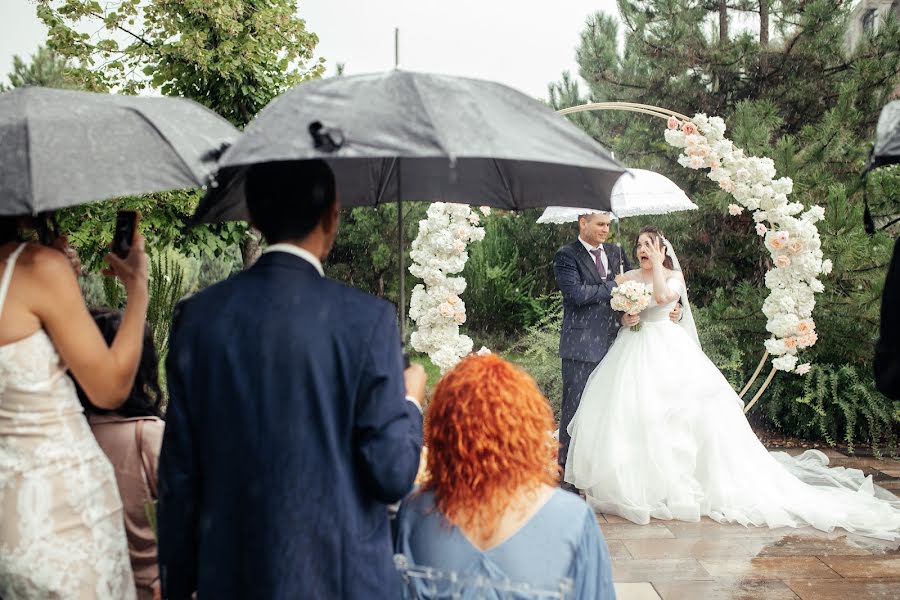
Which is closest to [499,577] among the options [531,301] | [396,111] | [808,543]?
[396,111]

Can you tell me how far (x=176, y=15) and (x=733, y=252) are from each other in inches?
237

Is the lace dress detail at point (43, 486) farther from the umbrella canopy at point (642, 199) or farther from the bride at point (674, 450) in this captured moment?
the umbrella canopy at point (642, 199)

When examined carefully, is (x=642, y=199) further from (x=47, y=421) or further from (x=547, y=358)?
(x=47, y=421)

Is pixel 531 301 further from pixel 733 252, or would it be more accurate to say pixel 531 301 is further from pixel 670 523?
pixel 670 523

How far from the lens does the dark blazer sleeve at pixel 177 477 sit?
1719mm

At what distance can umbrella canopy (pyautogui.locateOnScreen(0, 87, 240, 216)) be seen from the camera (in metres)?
1.77

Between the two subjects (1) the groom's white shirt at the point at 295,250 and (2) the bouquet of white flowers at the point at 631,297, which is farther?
(2) the bouquet of white flowers at the point at 631,297

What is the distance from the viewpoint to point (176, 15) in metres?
8.28

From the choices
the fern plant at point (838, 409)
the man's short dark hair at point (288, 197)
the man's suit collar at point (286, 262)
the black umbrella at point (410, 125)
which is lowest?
the fern plant at point (838, 409)

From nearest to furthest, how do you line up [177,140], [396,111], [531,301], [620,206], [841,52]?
[396,111], [177,140], [620,206], [841,52], [531,301]

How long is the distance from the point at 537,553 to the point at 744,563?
9.15 feet

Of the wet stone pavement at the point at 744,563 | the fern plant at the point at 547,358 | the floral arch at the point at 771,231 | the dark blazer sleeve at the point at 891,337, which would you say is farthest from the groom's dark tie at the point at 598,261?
the dark blazer sleeve at the point at 891,337

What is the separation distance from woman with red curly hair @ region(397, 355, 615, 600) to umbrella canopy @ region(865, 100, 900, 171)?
1.10 meters

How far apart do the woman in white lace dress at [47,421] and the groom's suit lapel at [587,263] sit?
3.97 meters
